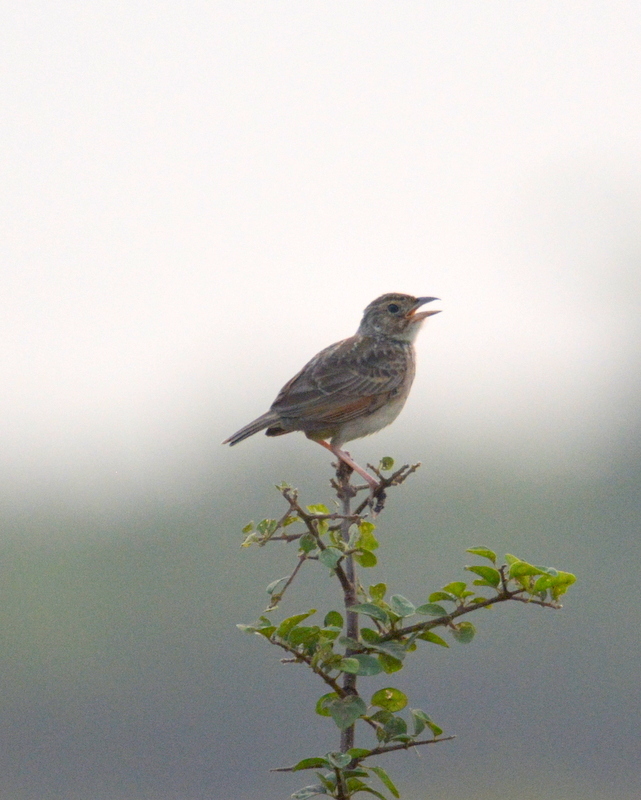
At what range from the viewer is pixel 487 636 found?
140ft

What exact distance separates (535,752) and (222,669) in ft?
35.2

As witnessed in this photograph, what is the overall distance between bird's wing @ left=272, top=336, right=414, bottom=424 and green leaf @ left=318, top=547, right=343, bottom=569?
12.6 ft

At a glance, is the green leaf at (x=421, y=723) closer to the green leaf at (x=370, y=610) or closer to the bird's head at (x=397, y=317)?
the green leaf at (x=370, y=610)

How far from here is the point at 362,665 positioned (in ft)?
10.1

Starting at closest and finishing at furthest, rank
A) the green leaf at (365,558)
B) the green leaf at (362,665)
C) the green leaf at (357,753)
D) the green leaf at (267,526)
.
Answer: the green leaf at (357,753), the green leaf at (362,665), the green leaf at (267,526), the green leaf at (365,558)

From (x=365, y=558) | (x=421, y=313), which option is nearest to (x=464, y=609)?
(x=365, y=558)

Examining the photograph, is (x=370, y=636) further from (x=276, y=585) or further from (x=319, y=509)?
(x=319, y=509)

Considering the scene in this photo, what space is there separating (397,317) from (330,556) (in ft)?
19.0

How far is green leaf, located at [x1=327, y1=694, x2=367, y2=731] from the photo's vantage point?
9.68 feet

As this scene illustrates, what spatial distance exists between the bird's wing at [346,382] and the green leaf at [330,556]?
383 centimetres

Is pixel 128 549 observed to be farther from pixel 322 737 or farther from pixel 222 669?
pixel 322 737

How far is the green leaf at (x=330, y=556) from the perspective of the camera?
312 centimetres

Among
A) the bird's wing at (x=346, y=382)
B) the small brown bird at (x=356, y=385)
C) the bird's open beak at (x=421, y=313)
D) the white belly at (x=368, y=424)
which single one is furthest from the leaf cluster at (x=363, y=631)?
the bird's open beak at (x=421, y=313)

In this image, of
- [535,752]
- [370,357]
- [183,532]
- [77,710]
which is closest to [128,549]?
[183,532]
